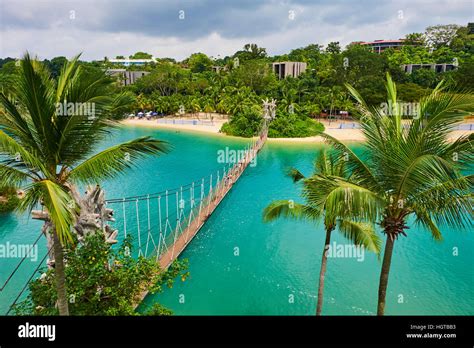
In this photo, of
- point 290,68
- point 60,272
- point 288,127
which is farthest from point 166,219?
point 290,68

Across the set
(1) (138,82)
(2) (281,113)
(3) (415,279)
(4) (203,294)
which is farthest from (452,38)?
(4) (203,294)

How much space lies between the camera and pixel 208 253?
36.7 feet

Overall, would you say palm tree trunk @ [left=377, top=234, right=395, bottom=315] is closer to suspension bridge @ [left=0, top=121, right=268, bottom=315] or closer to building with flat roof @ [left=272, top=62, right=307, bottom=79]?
suspension bridge @ [left=0, top=121, right=268, bottom=315]

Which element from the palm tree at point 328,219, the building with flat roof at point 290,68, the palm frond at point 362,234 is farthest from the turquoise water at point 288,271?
the building with flat roof at point 290,68

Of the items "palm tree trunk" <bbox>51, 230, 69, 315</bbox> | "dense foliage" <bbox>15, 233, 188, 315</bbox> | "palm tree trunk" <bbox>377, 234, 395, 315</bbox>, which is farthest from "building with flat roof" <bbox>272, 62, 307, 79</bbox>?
"palm tree trunk" <bbox>51, 230, 69, 315</bbox>

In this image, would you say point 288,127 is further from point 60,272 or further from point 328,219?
point 60,272

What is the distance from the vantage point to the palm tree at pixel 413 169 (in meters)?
3.66

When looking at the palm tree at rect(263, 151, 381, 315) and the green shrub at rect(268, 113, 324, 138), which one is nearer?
the palm tree at rect(263, 151, 381, 315)

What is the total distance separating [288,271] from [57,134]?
8126 mm

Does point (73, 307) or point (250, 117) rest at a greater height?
point (250, 117)

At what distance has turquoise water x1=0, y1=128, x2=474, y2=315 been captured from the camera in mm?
8766

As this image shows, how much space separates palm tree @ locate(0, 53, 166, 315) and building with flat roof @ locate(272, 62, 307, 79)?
4850cm
